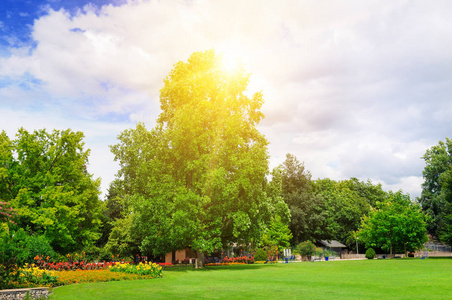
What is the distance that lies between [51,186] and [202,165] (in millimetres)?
14094

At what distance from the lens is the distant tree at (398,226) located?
204 feet

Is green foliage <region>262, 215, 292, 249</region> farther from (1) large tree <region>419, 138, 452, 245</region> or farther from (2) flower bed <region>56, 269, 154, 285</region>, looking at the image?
(2) flower bed <region>56, 269, 154, 285</region>

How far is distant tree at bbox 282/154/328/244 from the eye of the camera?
8031 centimetres

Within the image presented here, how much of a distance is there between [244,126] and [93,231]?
1959 cm

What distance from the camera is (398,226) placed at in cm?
6266

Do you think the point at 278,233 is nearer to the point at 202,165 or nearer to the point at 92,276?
the point at 202,165

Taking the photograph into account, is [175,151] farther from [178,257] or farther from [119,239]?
[178,257]

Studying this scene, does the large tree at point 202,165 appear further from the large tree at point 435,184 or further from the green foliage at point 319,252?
the large tree at point 435,184

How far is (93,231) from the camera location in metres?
43.3

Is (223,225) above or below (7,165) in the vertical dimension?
below

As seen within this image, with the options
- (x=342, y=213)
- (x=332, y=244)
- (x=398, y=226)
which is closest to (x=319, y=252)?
(x=398, y=226)

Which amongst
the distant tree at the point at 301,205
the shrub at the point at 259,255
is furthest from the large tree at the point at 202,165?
the distant tree at the point at 301,205

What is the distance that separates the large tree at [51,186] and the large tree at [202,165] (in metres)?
5.94

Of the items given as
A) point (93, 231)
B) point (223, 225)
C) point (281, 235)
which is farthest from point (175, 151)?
point (281, 235)
